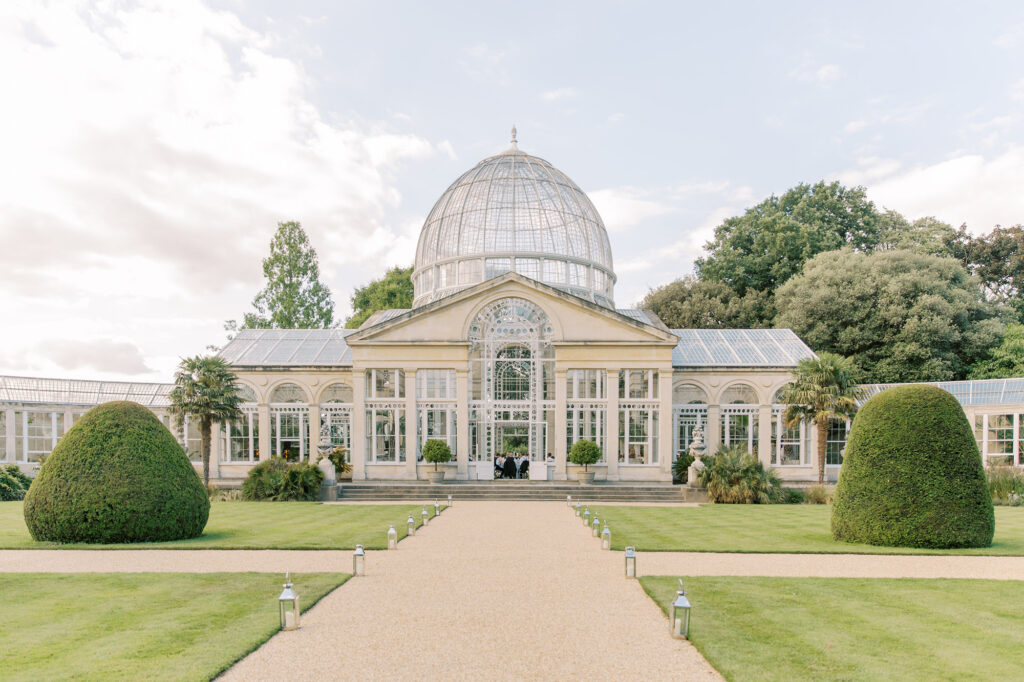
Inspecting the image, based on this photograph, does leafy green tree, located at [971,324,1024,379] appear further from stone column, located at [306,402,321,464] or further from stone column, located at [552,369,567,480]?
stone column, located at [306,402,321,464]

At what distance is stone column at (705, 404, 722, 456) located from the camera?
35.9 m

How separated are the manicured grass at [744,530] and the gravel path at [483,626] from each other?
2.72 m

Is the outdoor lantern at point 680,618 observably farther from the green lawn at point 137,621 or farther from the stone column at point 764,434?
the stone column at point 764,434

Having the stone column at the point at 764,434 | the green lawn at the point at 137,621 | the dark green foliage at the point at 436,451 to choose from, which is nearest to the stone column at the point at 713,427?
the stone column at the point at 764,434

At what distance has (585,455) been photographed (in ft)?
105

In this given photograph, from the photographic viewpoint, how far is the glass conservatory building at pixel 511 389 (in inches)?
1340

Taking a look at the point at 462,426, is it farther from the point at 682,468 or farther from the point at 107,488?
the point at 107,488

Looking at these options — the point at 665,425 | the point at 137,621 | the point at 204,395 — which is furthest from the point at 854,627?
the point at 204,395

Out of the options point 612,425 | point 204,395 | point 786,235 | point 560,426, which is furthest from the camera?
point 786,235

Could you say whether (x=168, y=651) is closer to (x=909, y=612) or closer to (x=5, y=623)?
(x=5, y=623)

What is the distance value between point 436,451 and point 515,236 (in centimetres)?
1295

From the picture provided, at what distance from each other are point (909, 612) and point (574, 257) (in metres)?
30.8

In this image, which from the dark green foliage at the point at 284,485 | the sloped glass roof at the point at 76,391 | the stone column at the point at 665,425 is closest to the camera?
the dark green foliage at the point at 284,485

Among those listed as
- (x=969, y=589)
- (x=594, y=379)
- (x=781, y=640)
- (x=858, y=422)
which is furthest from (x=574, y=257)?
(x=781, y=640)
